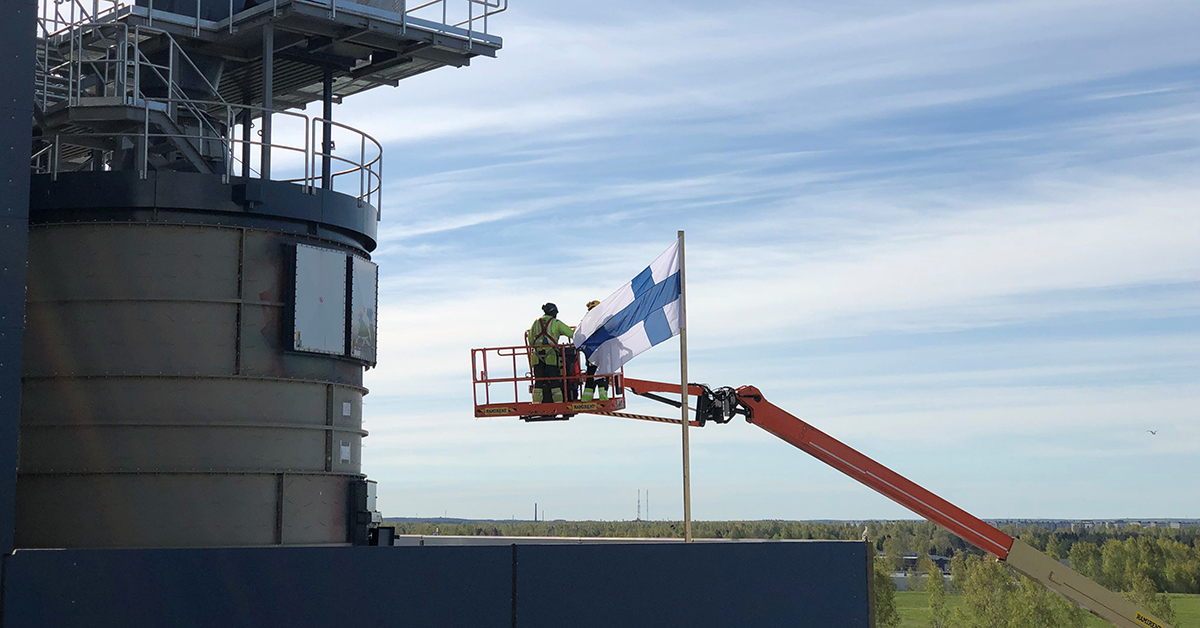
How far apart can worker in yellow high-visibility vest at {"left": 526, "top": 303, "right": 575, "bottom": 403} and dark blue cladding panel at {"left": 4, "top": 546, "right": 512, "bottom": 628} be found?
5.83m

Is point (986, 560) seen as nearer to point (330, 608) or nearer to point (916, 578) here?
point (916, 578)

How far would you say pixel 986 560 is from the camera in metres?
127

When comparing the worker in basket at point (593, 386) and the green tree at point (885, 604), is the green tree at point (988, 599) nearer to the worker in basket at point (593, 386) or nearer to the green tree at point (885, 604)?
the green tree at point (885, 604)

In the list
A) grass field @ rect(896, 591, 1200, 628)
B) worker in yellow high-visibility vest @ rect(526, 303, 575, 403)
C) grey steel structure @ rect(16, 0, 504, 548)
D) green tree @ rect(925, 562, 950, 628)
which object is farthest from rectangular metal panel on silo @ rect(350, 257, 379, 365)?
grass field @ rect(896, 591, 1200, 628)

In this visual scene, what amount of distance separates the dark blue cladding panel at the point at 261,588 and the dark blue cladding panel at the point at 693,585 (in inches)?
23.6

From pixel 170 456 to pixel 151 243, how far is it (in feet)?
11.5

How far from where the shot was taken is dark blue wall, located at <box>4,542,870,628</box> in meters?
14.2

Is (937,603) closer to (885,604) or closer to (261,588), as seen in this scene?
(885,604)

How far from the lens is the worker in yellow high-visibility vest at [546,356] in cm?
2169

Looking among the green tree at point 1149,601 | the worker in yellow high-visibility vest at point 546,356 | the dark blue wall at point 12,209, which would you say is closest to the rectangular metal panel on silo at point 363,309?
the worker in yellow high-visibility vest at point 546,356

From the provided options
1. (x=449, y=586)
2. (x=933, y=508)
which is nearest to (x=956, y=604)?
(x=933, y=508)

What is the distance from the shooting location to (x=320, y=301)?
20281 millimetres

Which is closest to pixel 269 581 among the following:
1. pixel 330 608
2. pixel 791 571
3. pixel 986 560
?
pixel 330 608

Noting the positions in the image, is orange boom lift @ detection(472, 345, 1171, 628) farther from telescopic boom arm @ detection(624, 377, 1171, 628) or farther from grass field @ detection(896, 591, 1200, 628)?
grass field @ detection(896, 591, 1200, 628)
